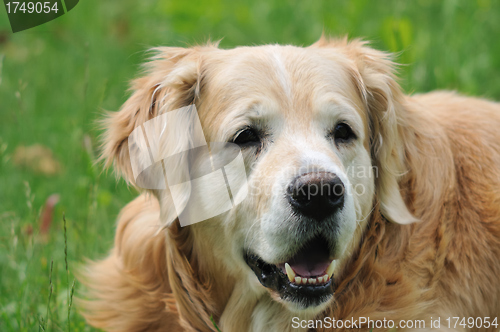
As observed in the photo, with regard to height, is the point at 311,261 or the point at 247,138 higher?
the point at 247,138

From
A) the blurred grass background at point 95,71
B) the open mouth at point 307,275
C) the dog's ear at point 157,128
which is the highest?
the dog's ear at point 157,128

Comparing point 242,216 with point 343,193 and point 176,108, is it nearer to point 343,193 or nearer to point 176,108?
point 343,193

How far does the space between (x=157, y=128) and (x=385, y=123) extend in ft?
4.19

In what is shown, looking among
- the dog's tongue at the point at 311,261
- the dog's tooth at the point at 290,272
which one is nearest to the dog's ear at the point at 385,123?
the dog's tongue at the point at 311,261

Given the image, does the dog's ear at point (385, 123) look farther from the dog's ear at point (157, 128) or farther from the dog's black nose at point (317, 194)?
the dog's ear at point (157, 128)

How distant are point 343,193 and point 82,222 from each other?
2.57 metres

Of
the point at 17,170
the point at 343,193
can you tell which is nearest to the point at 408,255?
the point at 343,193

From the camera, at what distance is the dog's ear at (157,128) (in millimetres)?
2980

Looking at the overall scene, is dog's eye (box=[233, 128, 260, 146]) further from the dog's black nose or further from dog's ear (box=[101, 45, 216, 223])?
the dog's black nose

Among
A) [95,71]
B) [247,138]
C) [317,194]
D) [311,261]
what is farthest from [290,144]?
[95,71]

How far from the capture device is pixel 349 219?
260cm

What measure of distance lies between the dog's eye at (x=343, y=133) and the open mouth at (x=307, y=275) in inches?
23.1

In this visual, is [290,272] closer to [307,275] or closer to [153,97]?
[307,275]

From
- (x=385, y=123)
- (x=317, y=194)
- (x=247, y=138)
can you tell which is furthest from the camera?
(x=385, y=123)
